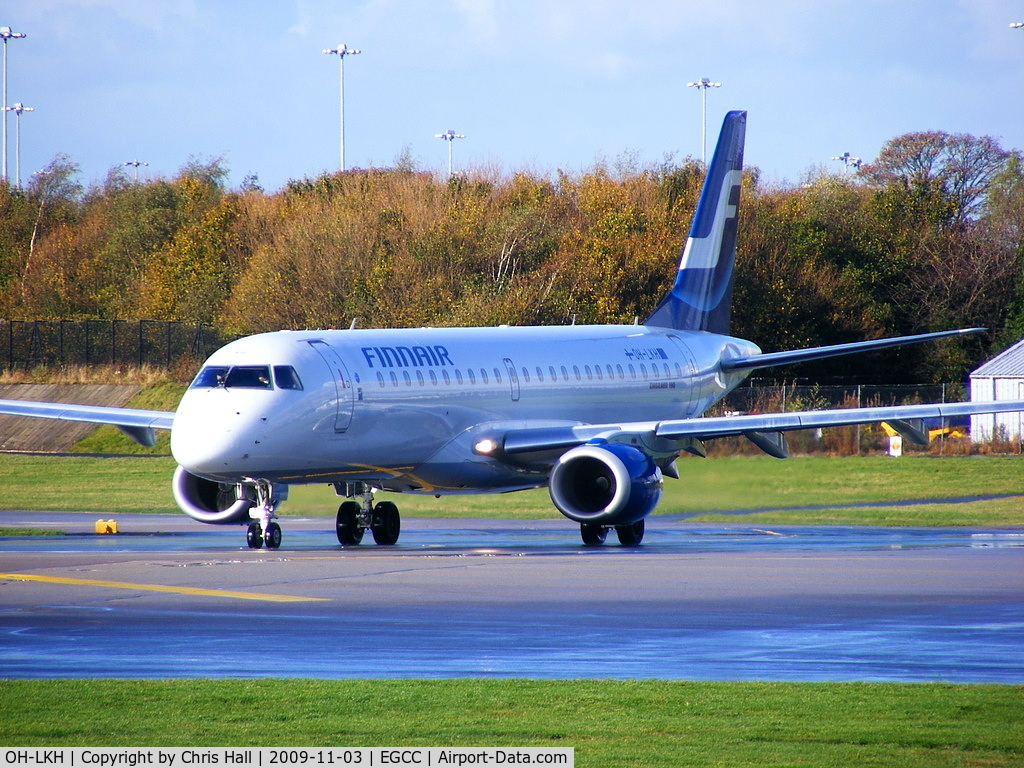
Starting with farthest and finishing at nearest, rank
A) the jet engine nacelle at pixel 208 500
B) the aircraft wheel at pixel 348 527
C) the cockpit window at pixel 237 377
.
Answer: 1. the jet engine nacelle at pixel 208 500
2. the aircraft wheel at pixel 348 527
3. the cockpit window at pixel 237 377

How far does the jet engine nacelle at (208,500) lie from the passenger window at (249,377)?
299cm

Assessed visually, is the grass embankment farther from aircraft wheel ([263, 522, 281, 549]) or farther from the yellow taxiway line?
the yellow taxiway line

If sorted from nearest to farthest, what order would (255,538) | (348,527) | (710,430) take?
(255,538) → (348,527) → (710,430)

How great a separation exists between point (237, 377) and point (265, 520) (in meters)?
2.24

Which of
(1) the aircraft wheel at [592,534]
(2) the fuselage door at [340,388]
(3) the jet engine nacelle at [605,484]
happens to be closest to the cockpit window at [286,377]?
(2) the fuselage door at [340,388]

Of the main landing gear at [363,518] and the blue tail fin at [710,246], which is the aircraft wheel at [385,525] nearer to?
the main landing gear at [363,518]

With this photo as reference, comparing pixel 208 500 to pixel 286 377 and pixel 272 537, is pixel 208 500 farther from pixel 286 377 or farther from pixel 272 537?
pixel 286 377

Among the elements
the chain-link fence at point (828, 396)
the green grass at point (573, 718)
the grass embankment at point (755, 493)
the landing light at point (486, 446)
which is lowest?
the green grass at point (573, 718)

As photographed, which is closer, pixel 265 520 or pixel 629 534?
pixel 265 520

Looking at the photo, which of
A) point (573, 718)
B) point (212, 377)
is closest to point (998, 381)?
point (212, 377)

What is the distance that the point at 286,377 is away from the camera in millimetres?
25703

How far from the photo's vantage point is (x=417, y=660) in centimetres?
1427

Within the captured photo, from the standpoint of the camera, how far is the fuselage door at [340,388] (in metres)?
26.2

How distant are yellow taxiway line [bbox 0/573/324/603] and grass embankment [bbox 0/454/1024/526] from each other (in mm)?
Answer: 7314
